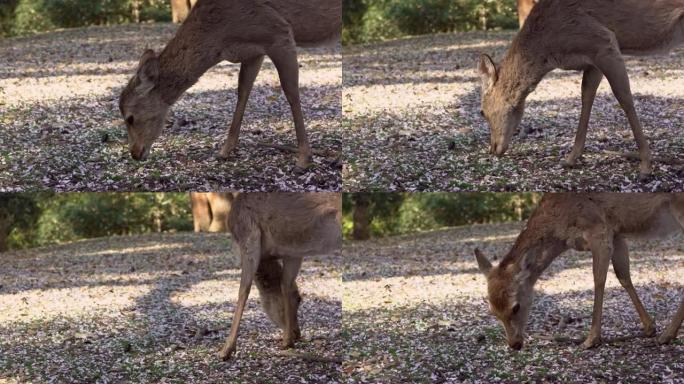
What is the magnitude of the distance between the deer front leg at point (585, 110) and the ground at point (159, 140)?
1597mm

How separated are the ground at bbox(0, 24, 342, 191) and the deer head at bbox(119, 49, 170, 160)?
0.33 m

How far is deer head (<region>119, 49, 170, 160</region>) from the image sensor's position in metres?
5.55

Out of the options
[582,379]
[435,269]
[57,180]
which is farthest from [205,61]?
[435,269]

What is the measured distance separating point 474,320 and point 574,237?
1.53 m

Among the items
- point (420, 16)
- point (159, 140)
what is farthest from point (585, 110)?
point (420, 16)

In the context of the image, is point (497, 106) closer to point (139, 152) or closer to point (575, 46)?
point (575, 46)

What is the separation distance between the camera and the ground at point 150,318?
6559 millimetres

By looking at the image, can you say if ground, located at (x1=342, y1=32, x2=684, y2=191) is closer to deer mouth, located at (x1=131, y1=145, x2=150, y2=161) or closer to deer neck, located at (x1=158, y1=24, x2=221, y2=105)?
deer neck, located at (x1=158, y1=24, x2=221, y2=105)

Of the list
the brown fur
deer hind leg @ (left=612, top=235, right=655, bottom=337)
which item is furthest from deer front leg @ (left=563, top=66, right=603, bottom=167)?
the brown fur

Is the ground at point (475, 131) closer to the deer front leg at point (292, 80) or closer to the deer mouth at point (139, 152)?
the deer front leg at point (292, 80)

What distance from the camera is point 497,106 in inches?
235

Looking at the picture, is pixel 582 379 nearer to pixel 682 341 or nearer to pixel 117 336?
pixel 682 341

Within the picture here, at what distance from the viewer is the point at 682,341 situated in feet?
22.9

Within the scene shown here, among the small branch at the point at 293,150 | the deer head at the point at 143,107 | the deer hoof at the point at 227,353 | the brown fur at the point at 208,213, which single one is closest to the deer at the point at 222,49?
the deer head at the point at 143,107
